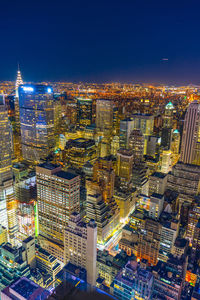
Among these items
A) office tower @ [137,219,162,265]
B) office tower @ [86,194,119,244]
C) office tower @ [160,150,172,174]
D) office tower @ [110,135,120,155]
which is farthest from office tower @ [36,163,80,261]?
office tower @ [110,135,120,155]

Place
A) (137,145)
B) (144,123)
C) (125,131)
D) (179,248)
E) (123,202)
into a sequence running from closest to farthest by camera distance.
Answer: (179,248) → (123,202) → (137,145) → (125,131) → (144,123)

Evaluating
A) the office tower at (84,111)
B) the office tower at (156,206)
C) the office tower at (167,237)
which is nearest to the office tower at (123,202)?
the office tower at (156,206)

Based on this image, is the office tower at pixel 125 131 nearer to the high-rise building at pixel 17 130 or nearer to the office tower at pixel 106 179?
the office tower at pixel 106 179

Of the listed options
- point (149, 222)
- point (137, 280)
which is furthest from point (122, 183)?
point (137, 280)

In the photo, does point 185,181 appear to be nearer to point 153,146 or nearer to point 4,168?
point 153,146

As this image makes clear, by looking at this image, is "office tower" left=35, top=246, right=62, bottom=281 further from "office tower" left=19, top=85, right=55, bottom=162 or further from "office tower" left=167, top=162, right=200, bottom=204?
"office tower" left=19, top=85, right=55, bottom=162

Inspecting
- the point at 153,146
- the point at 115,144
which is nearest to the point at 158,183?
the point at 153,146
